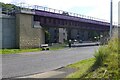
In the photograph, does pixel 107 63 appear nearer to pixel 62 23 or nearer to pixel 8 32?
pixel 8 32

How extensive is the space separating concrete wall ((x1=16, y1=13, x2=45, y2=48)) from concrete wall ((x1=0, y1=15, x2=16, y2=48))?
948mm

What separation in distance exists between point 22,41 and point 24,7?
670 centimetres

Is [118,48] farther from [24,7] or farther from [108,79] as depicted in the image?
[24,7]

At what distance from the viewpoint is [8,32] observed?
51.7 metres

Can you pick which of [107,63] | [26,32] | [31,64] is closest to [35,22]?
[26,32]

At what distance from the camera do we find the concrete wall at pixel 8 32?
5075 cm

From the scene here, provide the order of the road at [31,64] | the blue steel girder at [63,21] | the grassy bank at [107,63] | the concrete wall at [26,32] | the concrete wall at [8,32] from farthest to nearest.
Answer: the blue steel girder at [63,21], the concrete wall at [26,32], the concrete wall at [8,32], the road at [31,64], the grassy bank at [107,63]

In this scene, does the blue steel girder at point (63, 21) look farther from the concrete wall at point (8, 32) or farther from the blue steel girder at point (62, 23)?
the concrete wall at point (8, 32)

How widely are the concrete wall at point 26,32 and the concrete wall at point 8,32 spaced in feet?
3.11

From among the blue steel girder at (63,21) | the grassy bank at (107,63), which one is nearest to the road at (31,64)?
the grassy bank at (107,63)

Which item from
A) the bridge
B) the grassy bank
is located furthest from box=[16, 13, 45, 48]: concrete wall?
the grassy bank

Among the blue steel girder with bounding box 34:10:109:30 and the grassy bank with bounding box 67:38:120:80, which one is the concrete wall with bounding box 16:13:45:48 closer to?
the blue steel girder with bounding box 34:10:109:30

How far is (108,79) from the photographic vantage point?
9070 mm

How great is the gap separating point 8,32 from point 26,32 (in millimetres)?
3419
